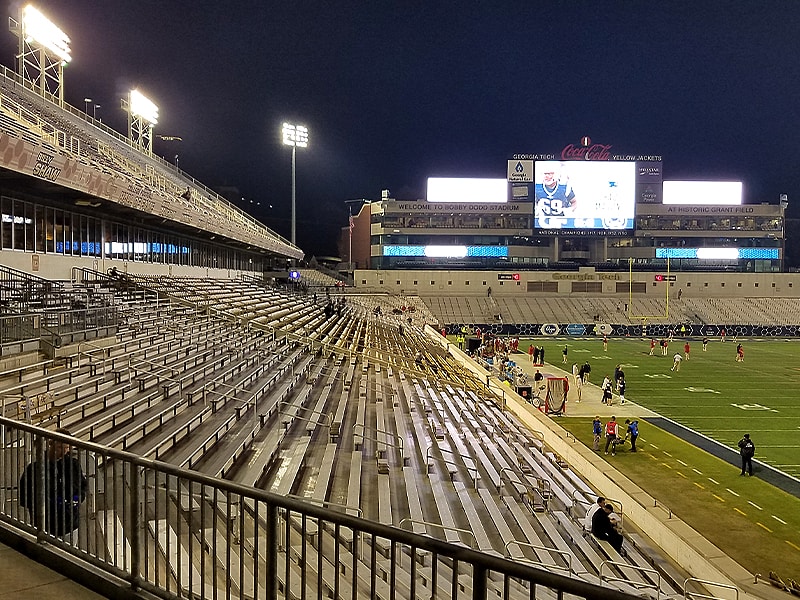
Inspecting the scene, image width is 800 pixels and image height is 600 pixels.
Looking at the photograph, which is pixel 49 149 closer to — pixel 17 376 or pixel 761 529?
pixel 17 376

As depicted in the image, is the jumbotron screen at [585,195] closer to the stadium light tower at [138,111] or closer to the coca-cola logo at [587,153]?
the coca-cola logo at [587,153]

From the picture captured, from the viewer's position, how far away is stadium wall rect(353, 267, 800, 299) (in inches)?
2362

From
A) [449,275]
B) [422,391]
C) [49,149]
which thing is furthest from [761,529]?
[449,275]

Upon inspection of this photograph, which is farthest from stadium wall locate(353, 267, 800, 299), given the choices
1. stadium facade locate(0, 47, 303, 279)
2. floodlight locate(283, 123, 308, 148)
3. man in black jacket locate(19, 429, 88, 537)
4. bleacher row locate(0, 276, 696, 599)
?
man in black jacket locate(19, 429, 88, 537)

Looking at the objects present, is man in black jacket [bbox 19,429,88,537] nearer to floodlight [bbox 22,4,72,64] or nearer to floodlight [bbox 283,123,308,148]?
floodlight [bbox 22,4,72,64]

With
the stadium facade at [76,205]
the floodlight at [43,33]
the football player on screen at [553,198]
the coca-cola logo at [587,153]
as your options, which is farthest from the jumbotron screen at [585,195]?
the floodlight at [43,33]

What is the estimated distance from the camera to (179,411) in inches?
378

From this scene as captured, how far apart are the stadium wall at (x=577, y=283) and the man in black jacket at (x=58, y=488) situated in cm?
5496

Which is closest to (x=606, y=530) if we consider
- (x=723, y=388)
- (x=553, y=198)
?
(x=723, y=388)

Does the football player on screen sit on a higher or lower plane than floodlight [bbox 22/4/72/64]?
lower

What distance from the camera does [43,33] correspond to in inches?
1174

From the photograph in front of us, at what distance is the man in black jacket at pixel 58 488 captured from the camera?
12.4 ft

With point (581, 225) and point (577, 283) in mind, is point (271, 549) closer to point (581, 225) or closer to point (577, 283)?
point (581, 225)

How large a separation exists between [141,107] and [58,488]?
1675 inches
